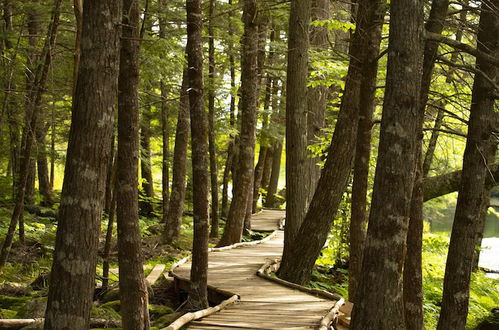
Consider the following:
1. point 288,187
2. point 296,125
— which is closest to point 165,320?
point 288,187

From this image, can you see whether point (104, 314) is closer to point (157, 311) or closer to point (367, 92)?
point (157, 311)

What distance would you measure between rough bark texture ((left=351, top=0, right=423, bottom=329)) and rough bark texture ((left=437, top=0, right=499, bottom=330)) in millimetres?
1912

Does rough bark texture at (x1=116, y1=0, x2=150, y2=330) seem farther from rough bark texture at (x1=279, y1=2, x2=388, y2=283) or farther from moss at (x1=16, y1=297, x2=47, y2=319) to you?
rough bark texture at (x1=279, y1=2, x2=388, y2=283)

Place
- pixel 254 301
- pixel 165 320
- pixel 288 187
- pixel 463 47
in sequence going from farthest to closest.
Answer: pixel 288 187
pixel 254 301
pixel 165 320
pixel 463 47

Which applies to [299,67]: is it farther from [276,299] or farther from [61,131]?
[61,131]

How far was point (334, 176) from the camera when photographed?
9297 millimetres

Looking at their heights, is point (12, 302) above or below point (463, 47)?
below

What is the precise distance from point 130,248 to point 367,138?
11.9ft

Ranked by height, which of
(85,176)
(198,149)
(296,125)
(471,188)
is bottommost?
(85,176)

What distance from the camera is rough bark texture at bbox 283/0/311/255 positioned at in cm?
1065

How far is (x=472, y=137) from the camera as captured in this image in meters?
6.83

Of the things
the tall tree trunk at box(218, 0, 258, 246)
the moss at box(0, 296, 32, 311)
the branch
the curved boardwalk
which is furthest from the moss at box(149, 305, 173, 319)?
the branch

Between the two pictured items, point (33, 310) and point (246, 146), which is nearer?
point (33, 310)

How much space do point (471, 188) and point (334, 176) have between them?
2847 mm
